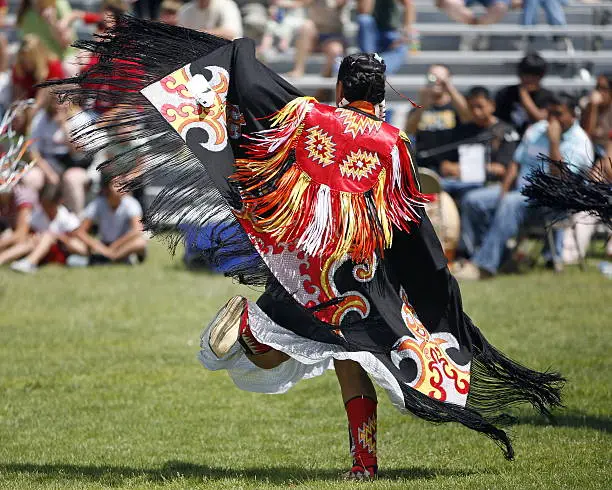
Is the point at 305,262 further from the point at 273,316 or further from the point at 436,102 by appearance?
the point at 436,102

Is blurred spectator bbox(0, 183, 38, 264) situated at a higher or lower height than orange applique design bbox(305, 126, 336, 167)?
lower

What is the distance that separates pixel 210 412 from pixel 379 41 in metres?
7.87

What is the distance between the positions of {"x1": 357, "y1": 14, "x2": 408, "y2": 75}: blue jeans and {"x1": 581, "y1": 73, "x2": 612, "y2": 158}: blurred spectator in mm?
2554

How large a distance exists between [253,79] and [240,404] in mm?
2365

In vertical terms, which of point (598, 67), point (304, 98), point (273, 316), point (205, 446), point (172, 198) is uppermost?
point (304, 98)

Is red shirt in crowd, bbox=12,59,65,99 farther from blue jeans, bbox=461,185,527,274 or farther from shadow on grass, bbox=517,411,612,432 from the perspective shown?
shadow on grass, bbox=517,411,612,432

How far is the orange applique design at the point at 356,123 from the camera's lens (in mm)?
4652

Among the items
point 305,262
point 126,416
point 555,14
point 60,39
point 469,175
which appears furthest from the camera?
point 555,14

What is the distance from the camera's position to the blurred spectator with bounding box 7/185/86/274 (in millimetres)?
11250

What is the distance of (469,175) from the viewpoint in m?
11.2

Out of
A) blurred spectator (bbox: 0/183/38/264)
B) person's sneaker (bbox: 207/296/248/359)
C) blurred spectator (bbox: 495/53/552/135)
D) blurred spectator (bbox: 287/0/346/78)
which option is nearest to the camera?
person's sneaker (bbox: 207/296/248/359)

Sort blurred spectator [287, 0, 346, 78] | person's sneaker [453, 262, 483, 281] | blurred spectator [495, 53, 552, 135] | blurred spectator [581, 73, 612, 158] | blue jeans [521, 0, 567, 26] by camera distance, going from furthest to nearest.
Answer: blue jeans [521, 0, 567, 26]
blurred spectator [287, 0, 346, 78]
blurred spectator [581, 73, 612, 158]
blurred spectator [495, 53, 552, 135]
person's sneaker [453, 262, 483, 281]

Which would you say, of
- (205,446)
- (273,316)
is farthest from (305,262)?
(205,446)

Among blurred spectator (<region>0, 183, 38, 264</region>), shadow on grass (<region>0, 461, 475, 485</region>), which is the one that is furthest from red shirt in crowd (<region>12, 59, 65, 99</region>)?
shadow on grass (<region>0, 461, 475, 485</region>)
